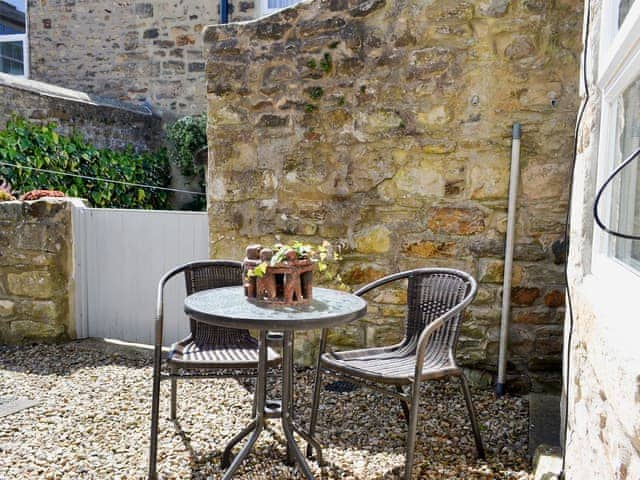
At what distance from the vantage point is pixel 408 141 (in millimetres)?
3682

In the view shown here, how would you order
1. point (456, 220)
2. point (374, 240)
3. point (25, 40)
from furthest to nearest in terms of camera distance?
point (25, 40), point (374, 240), point (456, 220)

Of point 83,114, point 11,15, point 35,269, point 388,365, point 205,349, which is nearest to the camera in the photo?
point 388,365

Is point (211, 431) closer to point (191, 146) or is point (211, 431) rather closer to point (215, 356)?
point (215, 356)

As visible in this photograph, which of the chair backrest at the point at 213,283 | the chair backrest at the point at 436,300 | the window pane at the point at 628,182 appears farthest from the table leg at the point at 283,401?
the window pane at the point at 628,182

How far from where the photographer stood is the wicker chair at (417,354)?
2418 mm

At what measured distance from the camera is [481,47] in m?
3.49

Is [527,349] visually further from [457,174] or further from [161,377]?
[161,377]

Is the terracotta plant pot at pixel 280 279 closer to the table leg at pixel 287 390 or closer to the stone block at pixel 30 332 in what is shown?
the table leg at pixel 287 390

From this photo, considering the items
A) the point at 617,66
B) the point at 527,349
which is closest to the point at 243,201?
the point at 527,349

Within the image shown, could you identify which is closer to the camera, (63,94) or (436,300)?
(436,300)

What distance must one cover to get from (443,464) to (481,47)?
2280 mm

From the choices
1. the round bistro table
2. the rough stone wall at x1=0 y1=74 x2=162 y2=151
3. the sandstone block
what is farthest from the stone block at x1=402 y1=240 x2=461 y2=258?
the rough stone wall at x1=0 y1=74 x2=162 y2=151

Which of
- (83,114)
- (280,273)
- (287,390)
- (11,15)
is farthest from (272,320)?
(11,15)

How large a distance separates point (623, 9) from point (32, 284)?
14.4ft
